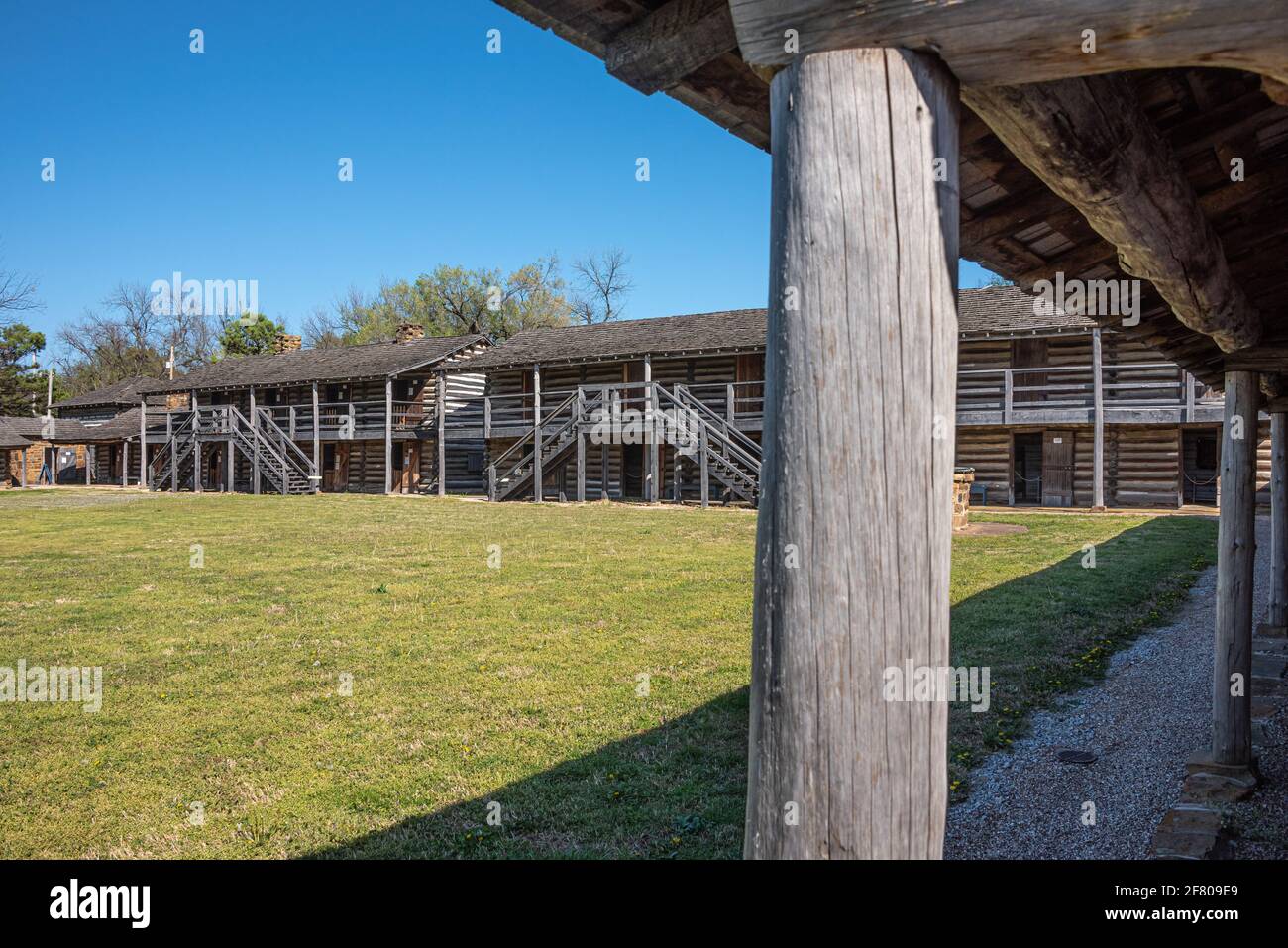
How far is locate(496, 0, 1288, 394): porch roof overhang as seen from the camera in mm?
1790

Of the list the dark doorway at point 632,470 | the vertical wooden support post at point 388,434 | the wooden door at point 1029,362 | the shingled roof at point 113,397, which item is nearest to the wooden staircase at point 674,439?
the dark doorway at point 632,470

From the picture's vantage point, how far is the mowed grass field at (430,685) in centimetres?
462

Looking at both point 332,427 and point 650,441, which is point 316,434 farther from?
point 650,441

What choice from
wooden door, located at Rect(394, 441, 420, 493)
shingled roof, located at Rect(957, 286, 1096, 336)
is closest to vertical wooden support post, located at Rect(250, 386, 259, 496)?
wooden door, located at Rect(394, 441, 420, 493)

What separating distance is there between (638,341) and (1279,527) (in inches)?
937

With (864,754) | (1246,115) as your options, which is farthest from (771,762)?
(1246,115)

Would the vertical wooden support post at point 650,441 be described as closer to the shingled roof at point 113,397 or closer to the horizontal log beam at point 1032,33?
the horizontal log beam at point 1032,33

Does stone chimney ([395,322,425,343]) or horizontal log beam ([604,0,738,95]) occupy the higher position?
stone chimney ([395,322,425,343])

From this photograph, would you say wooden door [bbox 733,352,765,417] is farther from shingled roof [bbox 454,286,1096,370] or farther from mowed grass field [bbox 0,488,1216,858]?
mowed grass field [bbox 0,488,1216,858]

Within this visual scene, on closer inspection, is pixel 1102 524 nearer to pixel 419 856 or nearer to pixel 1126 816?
pixel 1126 816

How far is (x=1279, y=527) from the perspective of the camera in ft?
30.8

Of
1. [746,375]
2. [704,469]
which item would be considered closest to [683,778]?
[704,469]
